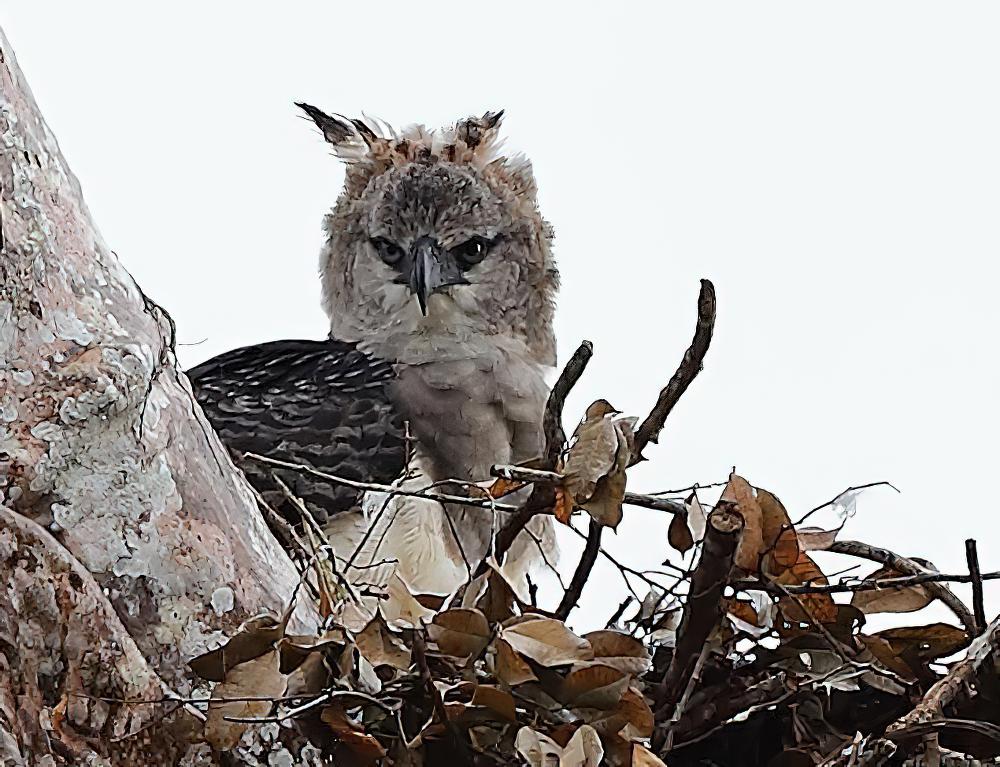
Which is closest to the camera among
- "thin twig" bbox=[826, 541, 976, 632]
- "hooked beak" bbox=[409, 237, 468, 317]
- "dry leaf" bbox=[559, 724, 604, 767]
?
"dry leaf" bbox=[559, 724, 604, 767]

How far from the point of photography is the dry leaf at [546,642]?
774 mm

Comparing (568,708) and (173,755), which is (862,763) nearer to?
(568,708)

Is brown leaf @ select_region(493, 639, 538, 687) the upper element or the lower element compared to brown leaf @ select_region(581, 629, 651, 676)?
lower

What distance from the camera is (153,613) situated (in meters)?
0.80

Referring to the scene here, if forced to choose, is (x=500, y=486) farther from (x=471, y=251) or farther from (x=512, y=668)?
(x=471, y=251)

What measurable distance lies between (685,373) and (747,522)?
0.38 ft

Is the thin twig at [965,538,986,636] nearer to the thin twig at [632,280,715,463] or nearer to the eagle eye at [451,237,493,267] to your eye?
the thin twig at [632,280,715,463]

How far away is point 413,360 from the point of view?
1856 millimetres

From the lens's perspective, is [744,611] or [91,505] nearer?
[91,505]

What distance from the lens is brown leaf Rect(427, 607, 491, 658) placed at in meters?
0.81

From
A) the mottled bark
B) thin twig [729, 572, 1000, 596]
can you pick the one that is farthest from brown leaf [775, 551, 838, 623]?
the mottled bark

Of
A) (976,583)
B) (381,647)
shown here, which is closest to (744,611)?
(976,583)

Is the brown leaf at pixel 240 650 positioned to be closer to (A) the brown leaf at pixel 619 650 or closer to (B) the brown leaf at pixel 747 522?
(A) the brown leaf at pixel 619 650

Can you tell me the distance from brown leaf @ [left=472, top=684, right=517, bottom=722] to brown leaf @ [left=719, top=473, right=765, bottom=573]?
20 cm
